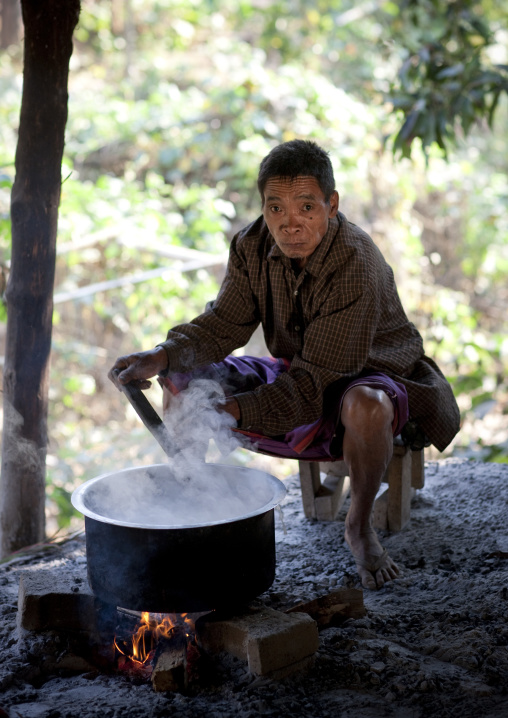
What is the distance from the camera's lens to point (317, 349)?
252 cm

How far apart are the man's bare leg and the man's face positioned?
0.58 meters

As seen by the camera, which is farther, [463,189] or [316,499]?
[463,189]

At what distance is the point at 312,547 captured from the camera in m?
2.93

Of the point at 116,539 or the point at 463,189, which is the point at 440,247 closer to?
the point at 463,189

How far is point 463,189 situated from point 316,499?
624 centimetres

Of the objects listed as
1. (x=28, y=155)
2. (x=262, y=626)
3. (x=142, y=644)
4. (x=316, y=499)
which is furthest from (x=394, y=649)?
(x=28, y=155)

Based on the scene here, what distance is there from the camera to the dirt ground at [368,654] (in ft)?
5.94

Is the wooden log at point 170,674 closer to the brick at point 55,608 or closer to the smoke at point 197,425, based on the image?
the brick at point 55,608

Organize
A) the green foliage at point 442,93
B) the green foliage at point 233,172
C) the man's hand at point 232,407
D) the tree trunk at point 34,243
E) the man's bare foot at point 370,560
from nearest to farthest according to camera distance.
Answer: the man's hand at point 232,407 < the man's bare foot at point 370,560 < the tree trunk at point 34,243 < the green foliage at point 442,93 < the green foliage at point 233,172

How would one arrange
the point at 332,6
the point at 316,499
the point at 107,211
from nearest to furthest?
→ the point at 316,499 < the point at 107,211 < the point at 332,6

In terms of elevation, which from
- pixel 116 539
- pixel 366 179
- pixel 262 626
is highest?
pixel 366 179

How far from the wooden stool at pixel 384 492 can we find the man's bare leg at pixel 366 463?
1.10ft

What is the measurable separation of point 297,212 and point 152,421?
0.93 meters

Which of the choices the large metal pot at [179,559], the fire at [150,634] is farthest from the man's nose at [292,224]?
the fire at [150,634]
